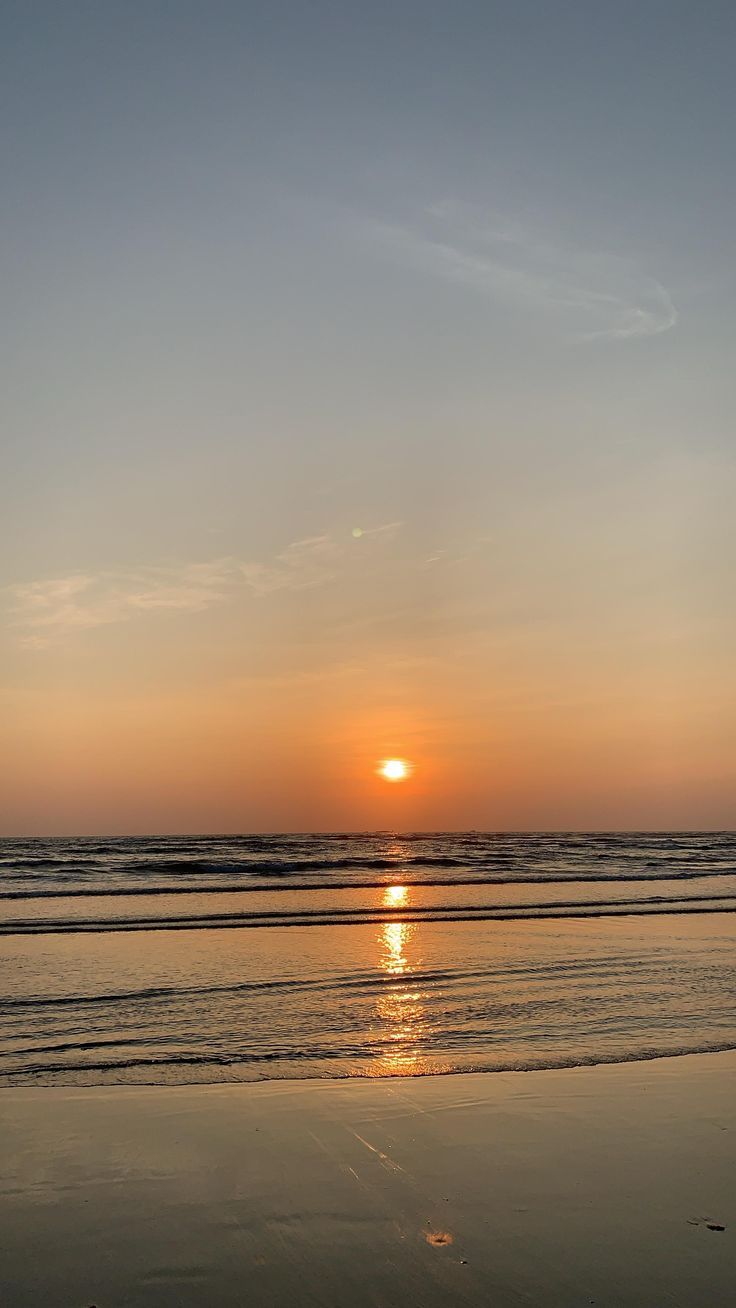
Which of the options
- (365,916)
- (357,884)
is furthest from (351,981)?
(357,884)

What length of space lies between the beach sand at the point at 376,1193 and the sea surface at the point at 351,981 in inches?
40.2

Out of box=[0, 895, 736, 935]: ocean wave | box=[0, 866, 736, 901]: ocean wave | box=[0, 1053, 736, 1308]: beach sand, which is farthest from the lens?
box=[0, 866, 736, 901]: ocean wave

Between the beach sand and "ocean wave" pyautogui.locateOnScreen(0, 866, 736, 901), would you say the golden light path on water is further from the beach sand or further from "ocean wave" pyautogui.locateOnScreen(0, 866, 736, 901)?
"ocean wave" pyautogui.locateOnScreen(0, 866, 736, 901)

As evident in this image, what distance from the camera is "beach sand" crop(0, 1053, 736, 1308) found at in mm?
4977

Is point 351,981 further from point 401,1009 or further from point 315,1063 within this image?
point 315,1063

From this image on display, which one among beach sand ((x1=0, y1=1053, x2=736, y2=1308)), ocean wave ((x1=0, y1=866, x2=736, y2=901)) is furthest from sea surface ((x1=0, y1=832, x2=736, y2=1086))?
beach sand ((x1=0, y1=1053, x2=736, y2=1308))

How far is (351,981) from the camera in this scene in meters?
14.3

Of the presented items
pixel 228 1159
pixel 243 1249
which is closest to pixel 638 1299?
pixel 243 1249

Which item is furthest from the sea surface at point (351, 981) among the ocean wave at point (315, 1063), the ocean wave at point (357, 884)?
the ocean wave at point (357, 884)

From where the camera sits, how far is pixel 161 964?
15.7m

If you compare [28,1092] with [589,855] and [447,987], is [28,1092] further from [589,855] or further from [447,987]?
[589,855]

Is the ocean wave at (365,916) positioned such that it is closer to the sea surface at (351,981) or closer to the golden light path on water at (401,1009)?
the sea surface at (351,981)

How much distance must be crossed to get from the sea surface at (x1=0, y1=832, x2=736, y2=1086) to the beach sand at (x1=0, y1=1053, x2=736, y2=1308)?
3.35ft

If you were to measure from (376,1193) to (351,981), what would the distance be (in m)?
8.32
